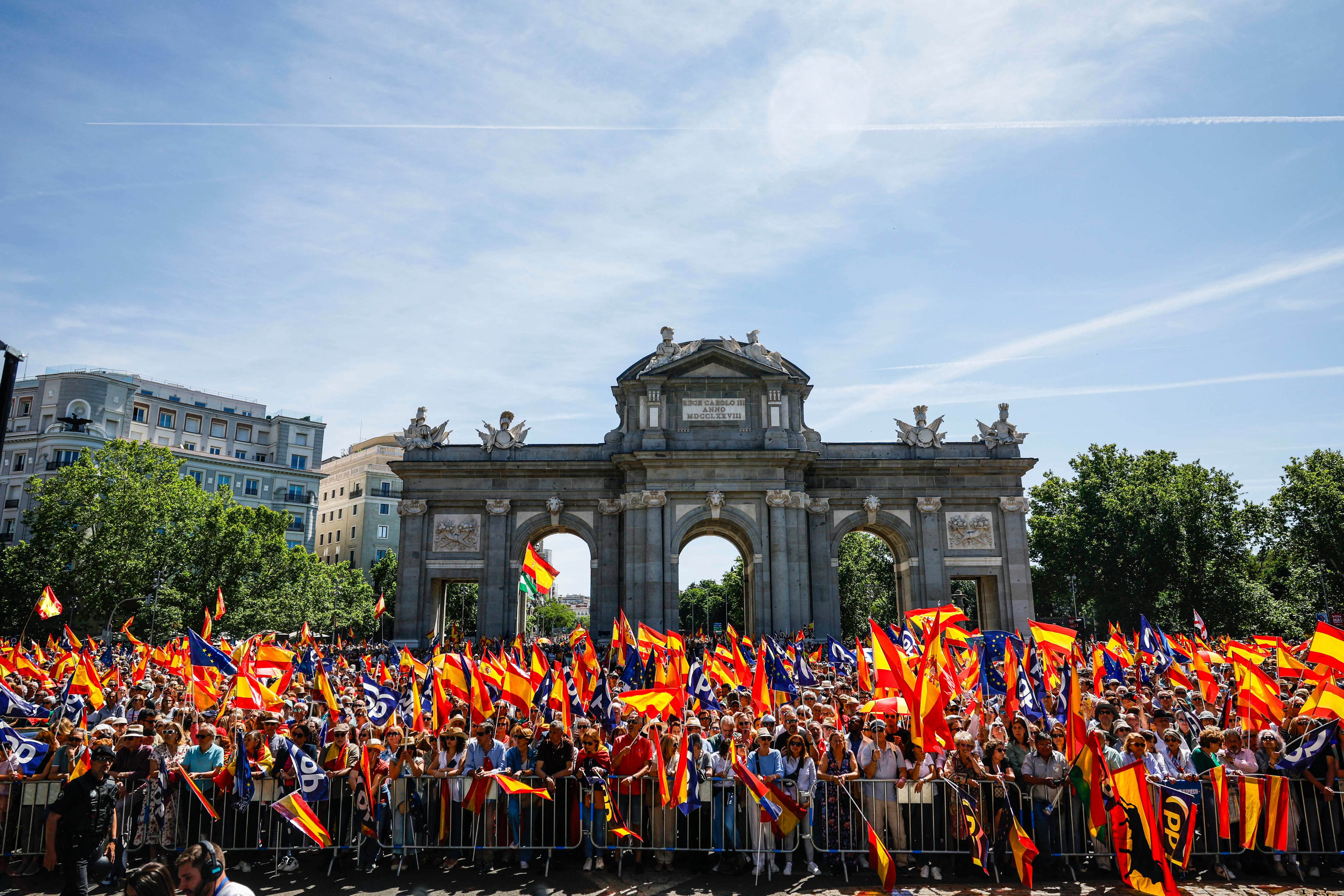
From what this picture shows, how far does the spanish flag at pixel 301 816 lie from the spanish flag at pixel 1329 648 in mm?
13180

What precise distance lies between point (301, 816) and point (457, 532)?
30.7m

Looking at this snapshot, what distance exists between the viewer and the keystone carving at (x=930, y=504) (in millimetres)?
40500

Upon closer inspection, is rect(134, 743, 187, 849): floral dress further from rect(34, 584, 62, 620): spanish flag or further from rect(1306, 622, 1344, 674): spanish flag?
rect(34, 584, 62, 620): spanish flag

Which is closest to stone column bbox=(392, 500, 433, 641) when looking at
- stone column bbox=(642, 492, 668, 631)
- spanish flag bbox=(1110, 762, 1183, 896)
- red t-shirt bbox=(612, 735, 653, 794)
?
stone column bbox=(642, 492, 668, 631)

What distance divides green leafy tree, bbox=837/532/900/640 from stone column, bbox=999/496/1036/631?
40675 millimetres

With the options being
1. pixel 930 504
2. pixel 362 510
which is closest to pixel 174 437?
pixel 362 510

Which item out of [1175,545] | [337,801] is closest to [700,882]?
[337,801]

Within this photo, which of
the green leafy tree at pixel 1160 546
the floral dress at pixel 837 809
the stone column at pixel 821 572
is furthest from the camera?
the green leafy tree at pixel 1160 546

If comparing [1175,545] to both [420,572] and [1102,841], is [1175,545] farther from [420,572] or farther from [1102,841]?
[1102,841]

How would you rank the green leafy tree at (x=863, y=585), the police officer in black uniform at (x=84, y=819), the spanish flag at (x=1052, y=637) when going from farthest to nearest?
the green leafy tree at (x=863, y=585) < the spanish flag at (x=1052, y=637) < the police officer in black uniform at (x=84, y=819)

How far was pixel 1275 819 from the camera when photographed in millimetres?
10453

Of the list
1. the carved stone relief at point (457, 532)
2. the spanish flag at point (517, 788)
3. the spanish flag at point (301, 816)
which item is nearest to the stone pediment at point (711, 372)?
the carved stone relief at point (457, 532)

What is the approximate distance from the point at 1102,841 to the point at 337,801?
31.2 feet

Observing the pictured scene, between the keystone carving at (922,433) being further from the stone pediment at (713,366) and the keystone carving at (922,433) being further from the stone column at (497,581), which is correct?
the stone column at (497,581)
